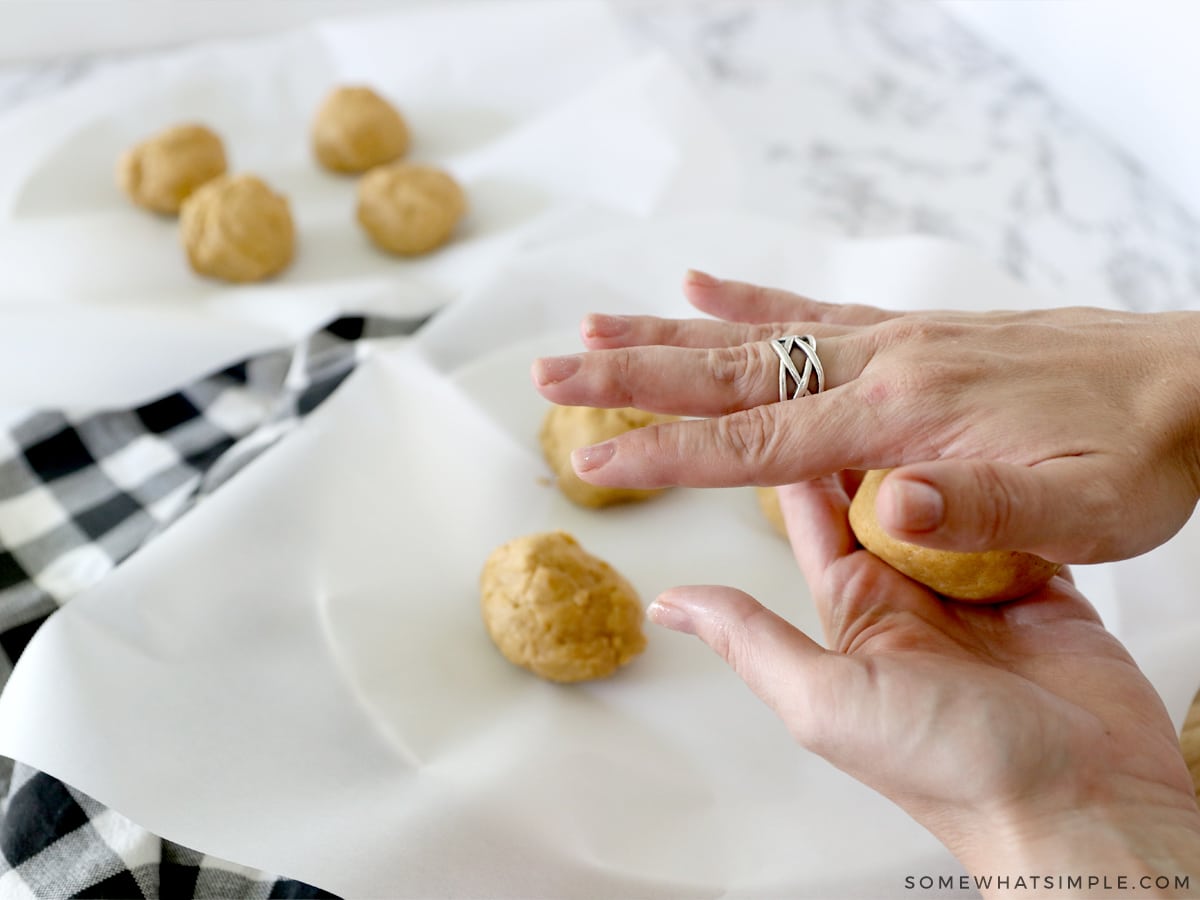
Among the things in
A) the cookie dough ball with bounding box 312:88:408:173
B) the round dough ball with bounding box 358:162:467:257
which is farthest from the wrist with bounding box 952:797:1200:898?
the cookie dough ball with bounding box 312:88:408:173

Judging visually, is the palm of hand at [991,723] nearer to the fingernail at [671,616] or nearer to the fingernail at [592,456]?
the fingernail at [671,616]

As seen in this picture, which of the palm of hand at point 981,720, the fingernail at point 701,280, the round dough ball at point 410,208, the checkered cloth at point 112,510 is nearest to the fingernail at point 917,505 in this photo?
the palm of hand at point 981,720

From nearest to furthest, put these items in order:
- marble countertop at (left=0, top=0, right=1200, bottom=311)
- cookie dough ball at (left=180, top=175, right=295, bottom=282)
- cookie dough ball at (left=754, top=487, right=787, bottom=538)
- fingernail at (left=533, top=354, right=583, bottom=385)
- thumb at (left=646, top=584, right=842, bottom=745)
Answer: thumb at (left=646, top=584, right=842, bottom=745) → fingernail at (left=533, top=354, right=583, bottom=385) → cookie dough ball at (left=754, top=487, right=787, bottom=538) → cookie dough ball at (left=180, top=175, right=295, bottom=282) → marble countertop at (left=0, top=0, right=1200, bottom=311)

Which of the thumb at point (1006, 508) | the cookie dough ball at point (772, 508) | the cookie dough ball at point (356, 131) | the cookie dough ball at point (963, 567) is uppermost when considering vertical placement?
the cookie dough ball at point (356, 131)

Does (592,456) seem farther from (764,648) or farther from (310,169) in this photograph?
(310,169)

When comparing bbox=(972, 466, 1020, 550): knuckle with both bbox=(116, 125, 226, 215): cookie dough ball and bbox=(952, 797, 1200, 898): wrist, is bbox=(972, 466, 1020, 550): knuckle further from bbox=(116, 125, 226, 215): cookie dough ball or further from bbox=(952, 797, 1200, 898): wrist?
bbox=(116, 125, 226, 215): cookie dough ball

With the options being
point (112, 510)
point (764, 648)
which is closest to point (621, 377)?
point (764, 648)
